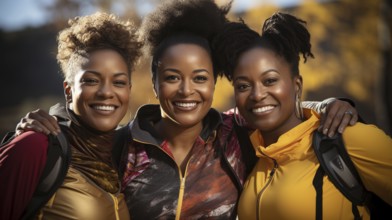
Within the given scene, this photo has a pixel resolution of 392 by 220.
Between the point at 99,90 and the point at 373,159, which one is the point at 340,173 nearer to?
the point at 373,159

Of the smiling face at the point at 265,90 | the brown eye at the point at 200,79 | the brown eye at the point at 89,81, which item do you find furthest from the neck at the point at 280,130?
the brown eye at the point at 89,81

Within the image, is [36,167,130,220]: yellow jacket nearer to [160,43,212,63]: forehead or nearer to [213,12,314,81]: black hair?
[160,43,212,63]: forehead

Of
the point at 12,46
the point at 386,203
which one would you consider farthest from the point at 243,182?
the point at 12,46

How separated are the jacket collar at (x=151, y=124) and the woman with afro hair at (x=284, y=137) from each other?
14.0 inches

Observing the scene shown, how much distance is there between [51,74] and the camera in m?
20.2

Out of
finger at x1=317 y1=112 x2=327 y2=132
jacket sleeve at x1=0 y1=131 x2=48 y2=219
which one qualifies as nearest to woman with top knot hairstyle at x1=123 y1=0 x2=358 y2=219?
finger at x1=317 y1=112 x2=327 y2=132

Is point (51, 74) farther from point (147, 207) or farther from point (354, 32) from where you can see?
point (147, 207)

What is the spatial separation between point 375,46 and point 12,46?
15878 mm

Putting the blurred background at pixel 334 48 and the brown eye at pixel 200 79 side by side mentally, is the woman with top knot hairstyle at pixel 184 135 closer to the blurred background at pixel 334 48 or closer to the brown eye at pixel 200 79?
the brown eye at pixel 200 79

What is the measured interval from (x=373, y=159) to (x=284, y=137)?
662 mm

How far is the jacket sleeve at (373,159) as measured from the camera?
2904 millimetres

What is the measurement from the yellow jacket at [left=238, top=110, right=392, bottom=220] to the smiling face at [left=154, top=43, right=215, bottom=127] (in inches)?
23.4

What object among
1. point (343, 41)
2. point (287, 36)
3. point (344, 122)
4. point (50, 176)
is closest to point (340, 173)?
point (344, 122)

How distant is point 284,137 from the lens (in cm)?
334
